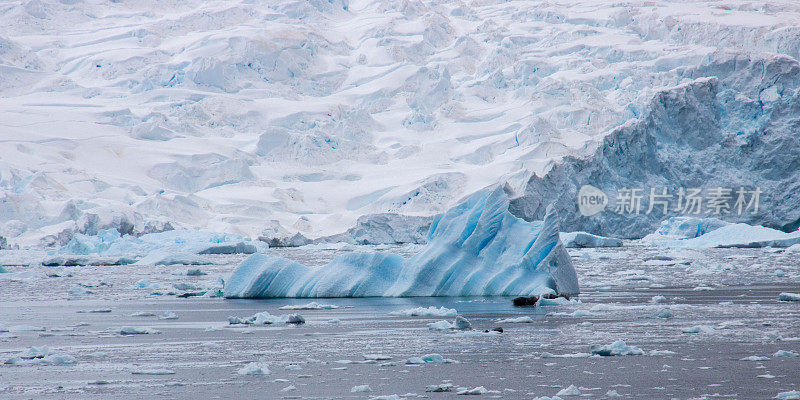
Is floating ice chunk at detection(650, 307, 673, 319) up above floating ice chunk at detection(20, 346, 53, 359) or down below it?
below

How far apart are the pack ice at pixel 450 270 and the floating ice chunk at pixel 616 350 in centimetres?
547

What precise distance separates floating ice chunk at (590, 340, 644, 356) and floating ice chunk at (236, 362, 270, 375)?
2.35 meters

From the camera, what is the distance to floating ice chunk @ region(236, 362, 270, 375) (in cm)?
527

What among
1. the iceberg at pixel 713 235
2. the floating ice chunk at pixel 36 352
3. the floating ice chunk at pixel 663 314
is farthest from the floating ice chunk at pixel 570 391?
the iceberg at pixel 713 235

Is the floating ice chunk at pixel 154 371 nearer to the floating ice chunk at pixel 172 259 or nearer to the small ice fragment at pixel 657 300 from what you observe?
the small ice fragment at pixel 657 300

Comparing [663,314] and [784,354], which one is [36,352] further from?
[663,314]

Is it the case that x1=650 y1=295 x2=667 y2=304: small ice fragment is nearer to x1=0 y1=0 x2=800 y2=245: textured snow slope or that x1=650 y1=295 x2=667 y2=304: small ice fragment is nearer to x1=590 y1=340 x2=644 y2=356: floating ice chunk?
x1=590 y1=340 x2=644 y2=356: floating ice chunk

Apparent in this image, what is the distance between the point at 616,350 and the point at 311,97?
80115mm

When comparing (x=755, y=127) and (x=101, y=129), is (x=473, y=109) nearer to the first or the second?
(x=101, y=129)

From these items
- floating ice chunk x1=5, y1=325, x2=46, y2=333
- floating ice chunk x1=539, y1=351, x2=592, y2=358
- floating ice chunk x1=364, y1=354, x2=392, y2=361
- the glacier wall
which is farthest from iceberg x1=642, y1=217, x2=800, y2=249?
floating ice chunk x1=364, y1=354, x2=392, y2=361

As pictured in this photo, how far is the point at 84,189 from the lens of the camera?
53406mm

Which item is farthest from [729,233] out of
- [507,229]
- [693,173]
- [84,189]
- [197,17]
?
[197,17]

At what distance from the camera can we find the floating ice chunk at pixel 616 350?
19.5ft

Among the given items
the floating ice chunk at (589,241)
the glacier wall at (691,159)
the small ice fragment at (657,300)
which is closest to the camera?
the small ice fragment at (657,300)
